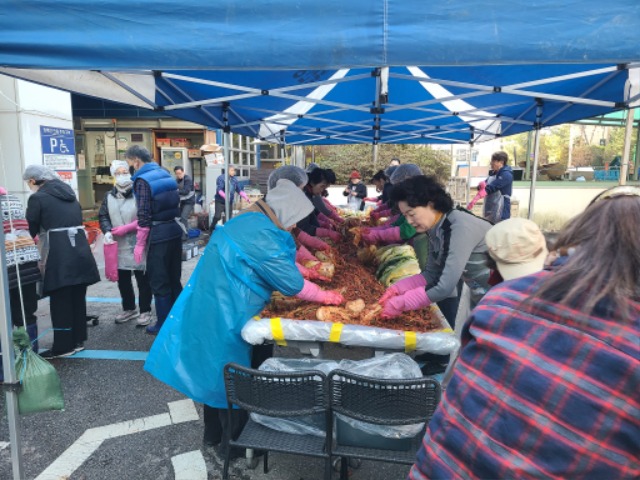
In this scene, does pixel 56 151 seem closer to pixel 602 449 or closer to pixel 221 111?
pixel 221 111

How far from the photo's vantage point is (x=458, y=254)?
2.64 m

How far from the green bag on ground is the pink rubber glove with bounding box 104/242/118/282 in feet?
7.88

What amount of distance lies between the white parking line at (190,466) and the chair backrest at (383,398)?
1.16 meters

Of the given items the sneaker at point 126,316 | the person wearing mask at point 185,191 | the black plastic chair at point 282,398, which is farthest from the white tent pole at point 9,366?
the person wearing mask at point 185,191

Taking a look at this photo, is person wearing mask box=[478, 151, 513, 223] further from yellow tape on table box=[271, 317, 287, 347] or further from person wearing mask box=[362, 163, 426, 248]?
yellow tape on table box=[271, 317, 287, 347]

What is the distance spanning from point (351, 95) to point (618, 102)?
2858 millimetres

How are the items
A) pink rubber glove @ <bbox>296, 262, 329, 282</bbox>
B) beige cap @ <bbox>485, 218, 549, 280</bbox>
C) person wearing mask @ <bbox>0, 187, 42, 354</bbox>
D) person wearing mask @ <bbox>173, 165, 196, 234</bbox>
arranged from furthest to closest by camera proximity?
person wearing mask @ <bbox>173, 165, 196, 234</bbox> → person wearing mask @ <bbox>0, 187, 42, 354</bbox> → pink rubber glove @ <bbox>296, 262, 329, 282</bbox> → beige cap @ <bbox>485, 218, 549, 280</bbox>

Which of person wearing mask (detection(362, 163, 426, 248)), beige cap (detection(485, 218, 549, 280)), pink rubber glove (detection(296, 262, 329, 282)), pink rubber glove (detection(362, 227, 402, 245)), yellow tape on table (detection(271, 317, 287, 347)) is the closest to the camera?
beige cap (detection(485, 218, 549, 280))

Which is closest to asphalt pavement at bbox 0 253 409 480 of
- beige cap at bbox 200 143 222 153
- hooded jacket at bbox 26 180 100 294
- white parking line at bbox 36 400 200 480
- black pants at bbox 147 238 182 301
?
white parking line at bbox 36 400 200 480

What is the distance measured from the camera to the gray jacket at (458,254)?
260cm

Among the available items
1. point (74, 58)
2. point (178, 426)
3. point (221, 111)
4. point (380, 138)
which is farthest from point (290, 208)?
point (380, 138)

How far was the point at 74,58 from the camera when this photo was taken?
1.95 meters

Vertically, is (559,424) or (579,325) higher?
(579,325)

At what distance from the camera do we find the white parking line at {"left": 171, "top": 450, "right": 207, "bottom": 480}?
2688 millimetres
